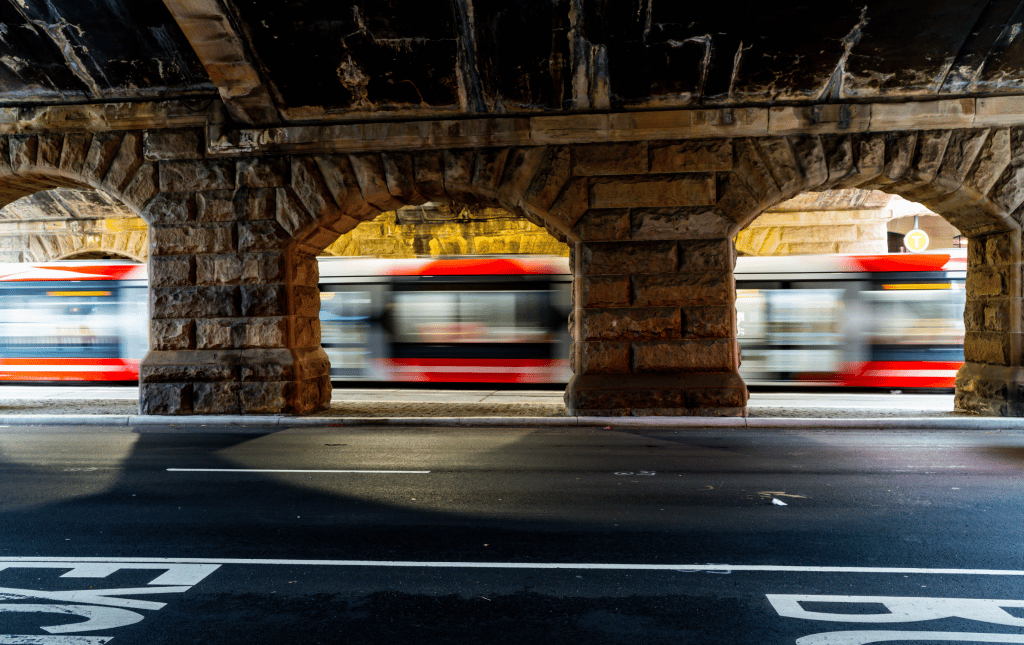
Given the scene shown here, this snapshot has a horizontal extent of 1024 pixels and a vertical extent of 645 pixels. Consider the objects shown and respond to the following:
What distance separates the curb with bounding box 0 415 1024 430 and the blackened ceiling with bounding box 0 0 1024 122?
177 inches

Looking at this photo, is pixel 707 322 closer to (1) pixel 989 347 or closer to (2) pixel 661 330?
(2) pixel 661 330

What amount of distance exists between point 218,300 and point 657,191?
688cm

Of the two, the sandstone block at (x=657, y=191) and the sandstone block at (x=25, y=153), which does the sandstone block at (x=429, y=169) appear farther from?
the sandstone block at (x=25, y=153)

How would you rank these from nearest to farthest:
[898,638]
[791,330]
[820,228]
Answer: [898,638]
[791,330]
[820,228]

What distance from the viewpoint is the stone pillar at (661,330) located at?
9305 mm

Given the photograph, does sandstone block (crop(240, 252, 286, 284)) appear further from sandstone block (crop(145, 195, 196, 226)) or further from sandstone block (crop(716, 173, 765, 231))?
sandstone block (crop(716, 173, 765, 231))

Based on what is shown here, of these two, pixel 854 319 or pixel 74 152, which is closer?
pixel 74 152

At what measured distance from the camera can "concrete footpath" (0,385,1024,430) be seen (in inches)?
353

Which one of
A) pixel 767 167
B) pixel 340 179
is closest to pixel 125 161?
pixel 340 179

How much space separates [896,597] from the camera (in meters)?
3.30

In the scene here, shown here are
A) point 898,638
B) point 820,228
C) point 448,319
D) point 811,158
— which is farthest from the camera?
point 820,228

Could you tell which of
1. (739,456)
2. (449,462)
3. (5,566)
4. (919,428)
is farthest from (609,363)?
(5,566)

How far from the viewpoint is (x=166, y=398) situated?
32.0 feet

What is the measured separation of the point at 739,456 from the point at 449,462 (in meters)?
3.22
